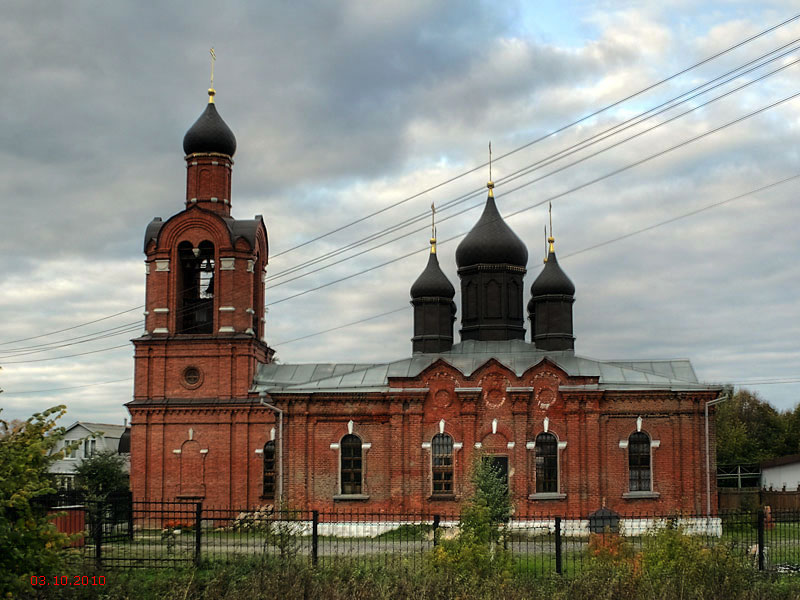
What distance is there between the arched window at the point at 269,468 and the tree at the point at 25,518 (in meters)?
20.2

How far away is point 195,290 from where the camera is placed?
107 ft

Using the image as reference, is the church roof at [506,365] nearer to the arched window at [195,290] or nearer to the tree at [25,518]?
the arched window at [195,290]

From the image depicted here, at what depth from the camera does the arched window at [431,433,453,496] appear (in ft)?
94.4

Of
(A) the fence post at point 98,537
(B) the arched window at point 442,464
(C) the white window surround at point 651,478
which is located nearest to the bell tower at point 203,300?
(B) the arched window at point 442,464

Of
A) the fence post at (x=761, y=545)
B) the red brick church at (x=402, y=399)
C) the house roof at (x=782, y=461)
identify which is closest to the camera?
the fence post at (x=761, y=545)

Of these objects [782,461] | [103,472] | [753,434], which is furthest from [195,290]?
[753,434]

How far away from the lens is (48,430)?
439 inches

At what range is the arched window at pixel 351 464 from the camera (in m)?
29.5

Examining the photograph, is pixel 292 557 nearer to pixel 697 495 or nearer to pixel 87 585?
pixel 87 585

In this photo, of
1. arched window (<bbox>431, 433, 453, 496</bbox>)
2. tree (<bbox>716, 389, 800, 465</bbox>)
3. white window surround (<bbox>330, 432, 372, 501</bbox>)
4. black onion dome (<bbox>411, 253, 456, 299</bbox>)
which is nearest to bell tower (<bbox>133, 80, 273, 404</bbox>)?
white window surround (<bbox>330, 432, 372, 501</bbox>)

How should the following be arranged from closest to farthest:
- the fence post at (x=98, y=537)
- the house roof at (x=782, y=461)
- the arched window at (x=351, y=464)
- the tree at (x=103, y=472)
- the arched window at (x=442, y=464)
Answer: the fence post at (x=98, y=537)
the arched window at (x=442, y=464)
the arched window at (x=351, y=464)
the tree at (x=103, y=472)
the house roof at (x=782, y=461)

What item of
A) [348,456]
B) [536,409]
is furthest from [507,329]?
[348,456]

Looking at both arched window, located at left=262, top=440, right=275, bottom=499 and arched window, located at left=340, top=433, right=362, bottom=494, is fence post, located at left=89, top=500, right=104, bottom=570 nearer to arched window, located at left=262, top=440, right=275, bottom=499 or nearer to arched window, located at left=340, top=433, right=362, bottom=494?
arched window, located at left=340, top=433, right=362, bottom=494

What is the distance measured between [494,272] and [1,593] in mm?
23223
